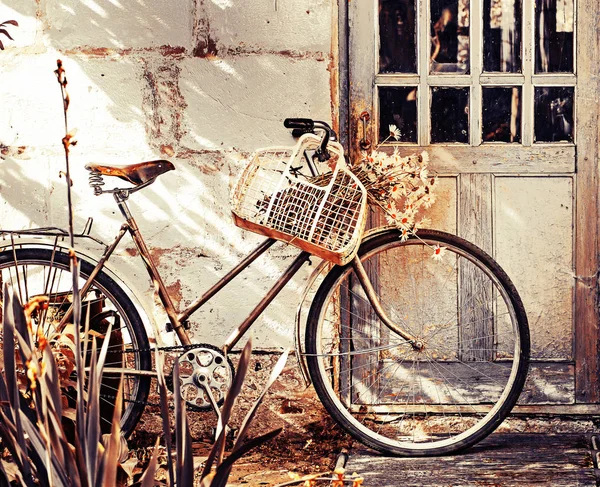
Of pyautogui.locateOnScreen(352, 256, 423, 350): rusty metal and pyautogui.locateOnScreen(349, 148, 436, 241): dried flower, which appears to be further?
pyautogui.locateOnScreen(352, 256, 423, 350): rusty metal

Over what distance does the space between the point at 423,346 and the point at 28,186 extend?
1968 mm

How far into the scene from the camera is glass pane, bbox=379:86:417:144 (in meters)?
3.97

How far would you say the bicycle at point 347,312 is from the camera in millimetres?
3299

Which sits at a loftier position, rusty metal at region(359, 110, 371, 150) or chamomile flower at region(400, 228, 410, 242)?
rusty metal at region(359, 110, 371, 150)

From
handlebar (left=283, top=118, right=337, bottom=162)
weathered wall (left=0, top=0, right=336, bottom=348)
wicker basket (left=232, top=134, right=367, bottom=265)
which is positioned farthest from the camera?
weathered wall (left=0, top=0, right=336, bottom=348)

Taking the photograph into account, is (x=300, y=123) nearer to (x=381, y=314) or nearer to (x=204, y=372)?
(x=381, y=314)

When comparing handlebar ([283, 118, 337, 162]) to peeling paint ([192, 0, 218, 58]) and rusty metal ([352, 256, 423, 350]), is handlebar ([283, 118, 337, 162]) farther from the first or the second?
peeling paint ([192, 0, 218, 58])

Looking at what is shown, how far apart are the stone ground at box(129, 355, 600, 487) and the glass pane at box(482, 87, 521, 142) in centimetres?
135

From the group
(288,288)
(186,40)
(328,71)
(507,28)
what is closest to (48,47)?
(186,40)

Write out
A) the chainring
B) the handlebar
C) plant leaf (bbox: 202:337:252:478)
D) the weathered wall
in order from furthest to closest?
1. the weathered wall
2. the chainring
3. the handlebar
4. plant leaf (bbox: 202:337:252:478)

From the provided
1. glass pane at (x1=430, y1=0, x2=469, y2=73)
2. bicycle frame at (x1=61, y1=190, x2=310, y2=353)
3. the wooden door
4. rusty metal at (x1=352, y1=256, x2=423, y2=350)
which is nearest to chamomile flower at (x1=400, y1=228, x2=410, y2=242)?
rusty metal at (x1=352, y1=256, x2=423, y2=350)

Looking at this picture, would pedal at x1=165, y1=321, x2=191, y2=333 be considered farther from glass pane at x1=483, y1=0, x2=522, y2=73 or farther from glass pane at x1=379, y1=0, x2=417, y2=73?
glass pane at x1=483, y1=0, x2=522, y2=73

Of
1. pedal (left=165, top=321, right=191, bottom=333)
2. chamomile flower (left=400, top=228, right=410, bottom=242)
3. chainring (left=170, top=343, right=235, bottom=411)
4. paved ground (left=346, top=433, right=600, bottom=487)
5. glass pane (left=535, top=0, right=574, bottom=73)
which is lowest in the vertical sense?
paved ground (left=346, top=433, right=600, bottom=487)

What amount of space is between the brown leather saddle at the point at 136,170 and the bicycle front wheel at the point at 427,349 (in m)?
1.05
